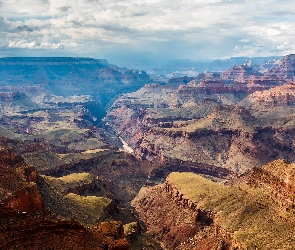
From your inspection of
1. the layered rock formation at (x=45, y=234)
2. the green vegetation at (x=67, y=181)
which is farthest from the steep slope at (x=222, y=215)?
the layered rock formation at (x=45, y=234)

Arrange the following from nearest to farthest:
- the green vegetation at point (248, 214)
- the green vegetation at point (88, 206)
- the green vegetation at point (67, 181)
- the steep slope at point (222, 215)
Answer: the green vegetation at point (248, 214) < the steep slope at point (222, 215) < the green vegetation at point (88, 206) < the green vegetation at point (67, 181)

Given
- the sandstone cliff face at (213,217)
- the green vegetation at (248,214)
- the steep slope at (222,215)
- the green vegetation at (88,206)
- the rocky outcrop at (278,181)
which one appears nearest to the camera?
the green vegetation at (248,214)

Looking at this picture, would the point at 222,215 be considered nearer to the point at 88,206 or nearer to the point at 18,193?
the point at 88,206

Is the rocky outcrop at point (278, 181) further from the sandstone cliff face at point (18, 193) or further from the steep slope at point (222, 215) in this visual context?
the sandstone cliff face at point (18, 193)

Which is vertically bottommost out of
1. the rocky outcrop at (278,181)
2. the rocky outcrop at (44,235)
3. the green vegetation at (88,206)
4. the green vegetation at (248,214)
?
the green vegetation at (88,206)

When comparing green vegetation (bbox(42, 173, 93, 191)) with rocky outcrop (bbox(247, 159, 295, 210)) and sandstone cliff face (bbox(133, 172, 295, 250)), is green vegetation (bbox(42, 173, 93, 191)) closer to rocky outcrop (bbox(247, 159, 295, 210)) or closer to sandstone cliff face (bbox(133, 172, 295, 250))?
sandstone cliff face (bbox(133, 172, 295, 250))

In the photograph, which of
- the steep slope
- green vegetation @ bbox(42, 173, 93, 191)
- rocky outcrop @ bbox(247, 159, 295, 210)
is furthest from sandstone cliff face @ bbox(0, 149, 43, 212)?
rocky outcrop @ bbox(247, 159, 295, 210)

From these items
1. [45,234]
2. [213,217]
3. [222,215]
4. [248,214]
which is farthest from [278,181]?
[45,234]

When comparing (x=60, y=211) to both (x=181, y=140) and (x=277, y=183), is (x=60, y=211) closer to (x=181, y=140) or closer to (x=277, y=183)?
(x=277, y=183)
